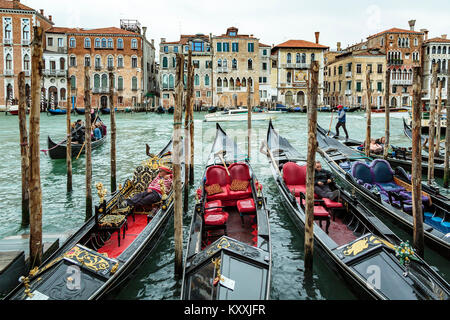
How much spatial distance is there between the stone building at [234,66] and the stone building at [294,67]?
6.73ft

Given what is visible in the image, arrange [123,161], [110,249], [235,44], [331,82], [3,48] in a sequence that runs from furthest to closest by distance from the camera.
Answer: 1. [331,82]
2. [235,44]
3. [3,48]
4. [123,161]
5. [110,249]

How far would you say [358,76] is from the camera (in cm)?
2977

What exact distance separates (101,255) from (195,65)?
2827 cm

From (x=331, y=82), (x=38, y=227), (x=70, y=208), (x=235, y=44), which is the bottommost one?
(x=70, y=208)

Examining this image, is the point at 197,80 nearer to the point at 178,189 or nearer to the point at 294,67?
the point at 294,67

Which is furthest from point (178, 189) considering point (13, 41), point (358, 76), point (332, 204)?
point (13, 41)

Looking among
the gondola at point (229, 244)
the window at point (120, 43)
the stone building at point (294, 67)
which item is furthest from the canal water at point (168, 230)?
the stone building at point (294, 67)

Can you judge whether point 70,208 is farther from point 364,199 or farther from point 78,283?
point 364,199

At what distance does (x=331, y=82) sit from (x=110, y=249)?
3339 centimetres

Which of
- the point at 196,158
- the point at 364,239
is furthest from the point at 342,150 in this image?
the point at 364,239

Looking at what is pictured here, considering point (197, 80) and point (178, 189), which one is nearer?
point (178, 189)

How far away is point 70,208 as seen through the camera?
5945mm

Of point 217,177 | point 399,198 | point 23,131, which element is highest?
point 23,131
